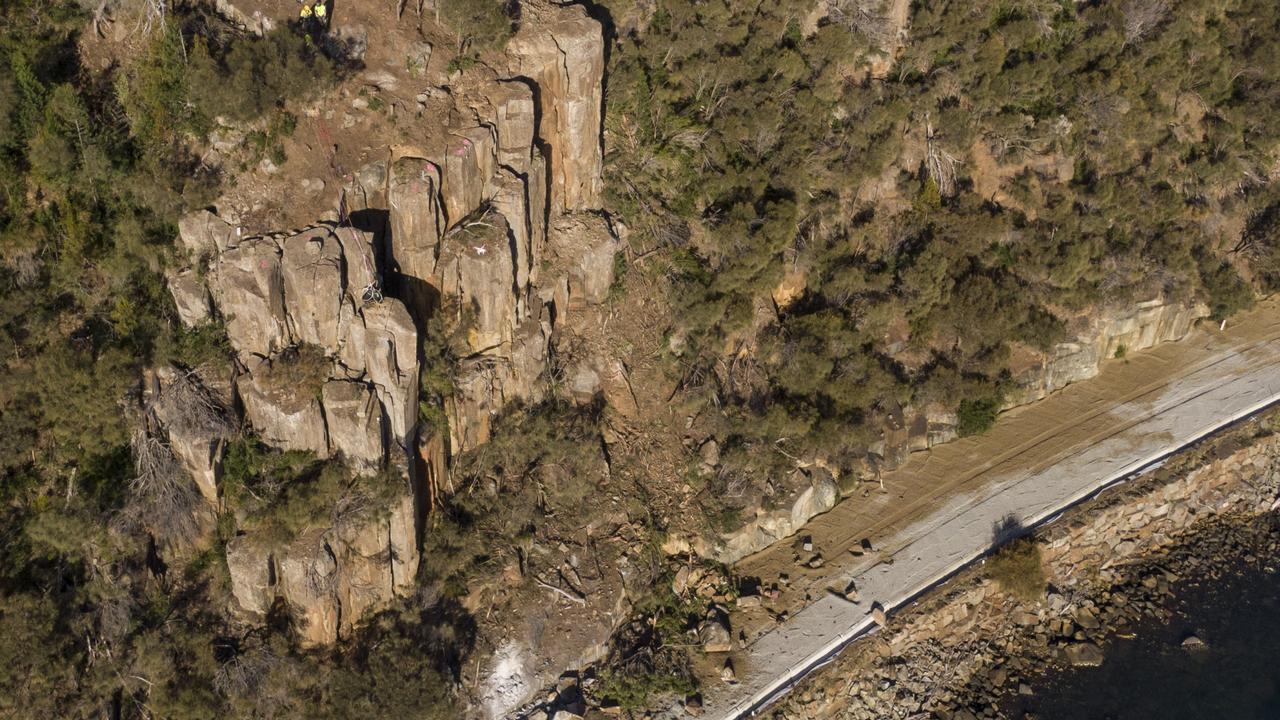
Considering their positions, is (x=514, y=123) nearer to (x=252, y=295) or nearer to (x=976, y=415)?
(x=252, y=295)

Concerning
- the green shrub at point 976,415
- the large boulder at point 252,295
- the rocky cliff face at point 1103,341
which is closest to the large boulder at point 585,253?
the large boulder at point 252,295

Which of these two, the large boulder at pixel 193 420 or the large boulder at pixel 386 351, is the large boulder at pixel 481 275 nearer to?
the large boulder at pixel 386 351

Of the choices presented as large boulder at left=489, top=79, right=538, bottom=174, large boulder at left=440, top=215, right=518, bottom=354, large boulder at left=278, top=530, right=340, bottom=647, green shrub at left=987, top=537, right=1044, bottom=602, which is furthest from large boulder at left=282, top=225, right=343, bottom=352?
green shrub at left=987, top=537, right=1044, bottom=602

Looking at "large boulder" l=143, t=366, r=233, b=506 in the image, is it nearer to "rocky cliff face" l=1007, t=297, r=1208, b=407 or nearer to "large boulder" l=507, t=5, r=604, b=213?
"large boulder" l=507, t=5, r=604, b=213

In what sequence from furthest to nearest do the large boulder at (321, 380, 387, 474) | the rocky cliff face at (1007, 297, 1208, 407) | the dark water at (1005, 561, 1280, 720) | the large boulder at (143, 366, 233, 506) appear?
the rocky cliff face at (1007, 297, 1208, 407), the dark water at (1005, 561, 1280, 720), the large boulder at (321, 380, 387, 474), the large boulder at (143, 366, 233, 506)

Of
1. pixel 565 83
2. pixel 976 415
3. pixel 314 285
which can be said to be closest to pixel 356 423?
pixel 314 285

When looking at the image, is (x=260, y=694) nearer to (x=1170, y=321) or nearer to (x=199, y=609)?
(x=199, y=609)
